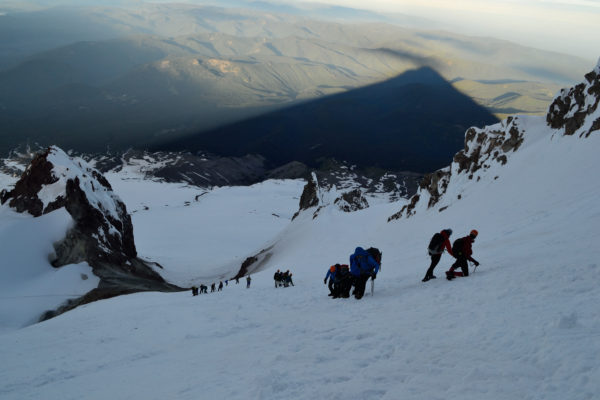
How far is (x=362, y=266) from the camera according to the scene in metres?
12.8

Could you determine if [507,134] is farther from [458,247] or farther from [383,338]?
[383,338]

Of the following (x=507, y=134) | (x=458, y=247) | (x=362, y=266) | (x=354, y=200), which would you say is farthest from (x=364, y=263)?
(x=354, y=200)

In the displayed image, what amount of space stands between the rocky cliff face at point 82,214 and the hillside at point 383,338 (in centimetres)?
1867

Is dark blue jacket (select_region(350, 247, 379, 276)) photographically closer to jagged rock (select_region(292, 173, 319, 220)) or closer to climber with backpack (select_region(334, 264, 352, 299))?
climber with backpack (select_region(334, 264, 352, 299))

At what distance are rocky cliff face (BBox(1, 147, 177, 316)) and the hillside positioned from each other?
18.7m

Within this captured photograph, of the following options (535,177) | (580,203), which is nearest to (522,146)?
(535,177)

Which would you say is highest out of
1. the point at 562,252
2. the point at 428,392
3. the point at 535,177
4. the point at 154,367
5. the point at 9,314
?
the point at 535,177

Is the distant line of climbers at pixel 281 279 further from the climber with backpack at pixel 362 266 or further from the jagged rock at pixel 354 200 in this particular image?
the jagged rock at pixel 354 200

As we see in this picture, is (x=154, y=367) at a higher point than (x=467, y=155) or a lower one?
lower

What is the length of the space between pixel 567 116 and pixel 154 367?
104 feet

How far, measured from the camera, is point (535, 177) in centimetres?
2641

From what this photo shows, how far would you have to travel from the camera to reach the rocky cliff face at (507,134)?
2806 centimetres

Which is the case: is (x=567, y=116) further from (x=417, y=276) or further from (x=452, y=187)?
(x=417, y=276)

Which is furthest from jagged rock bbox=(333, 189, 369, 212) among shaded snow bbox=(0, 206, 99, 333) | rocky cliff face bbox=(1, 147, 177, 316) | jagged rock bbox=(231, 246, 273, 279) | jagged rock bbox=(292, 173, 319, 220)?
shaded snow bbox=(0, 206, 99, 333)
